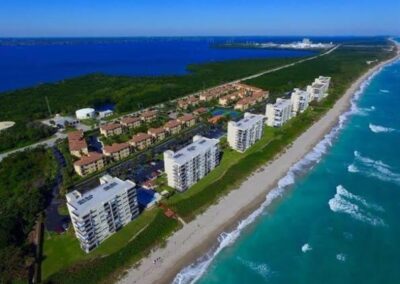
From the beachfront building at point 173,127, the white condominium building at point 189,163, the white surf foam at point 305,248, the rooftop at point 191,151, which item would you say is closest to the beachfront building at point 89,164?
the white condominium building at point 189,163

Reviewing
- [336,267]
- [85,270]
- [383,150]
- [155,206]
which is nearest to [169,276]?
[85,270]

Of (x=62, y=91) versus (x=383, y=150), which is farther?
(x=62, y=91)

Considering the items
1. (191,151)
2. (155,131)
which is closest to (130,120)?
(155,131)

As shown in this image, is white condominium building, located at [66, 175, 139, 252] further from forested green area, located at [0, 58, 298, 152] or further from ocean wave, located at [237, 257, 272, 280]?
forested green area, located at [0, 58, 298, 152]

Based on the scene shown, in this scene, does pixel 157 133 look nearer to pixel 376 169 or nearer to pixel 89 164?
pixel 89 164

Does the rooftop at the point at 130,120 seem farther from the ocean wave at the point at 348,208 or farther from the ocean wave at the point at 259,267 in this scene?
the ocean wave at the point at 348,208

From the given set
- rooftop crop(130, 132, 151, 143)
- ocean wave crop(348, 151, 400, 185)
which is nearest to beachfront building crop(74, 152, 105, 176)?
rooftop crop(130, 132, 151, 143)

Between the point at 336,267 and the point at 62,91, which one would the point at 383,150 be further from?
the point at 62,91
